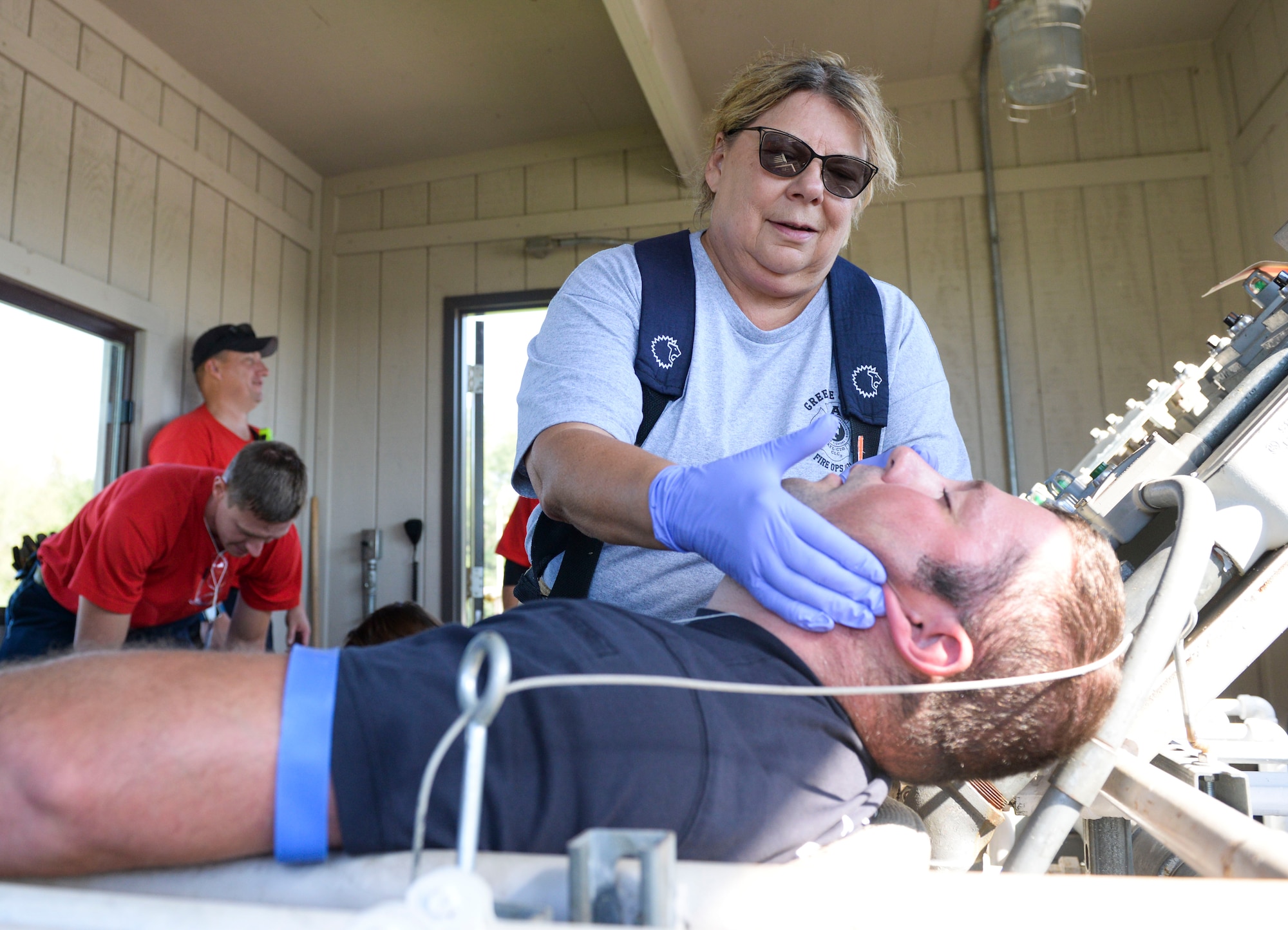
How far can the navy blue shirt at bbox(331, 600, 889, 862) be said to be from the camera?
69 centimetres

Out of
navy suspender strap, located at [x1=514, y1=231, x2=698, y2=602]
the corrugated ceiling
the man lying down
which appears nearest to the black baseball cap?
the corrugated ceiling

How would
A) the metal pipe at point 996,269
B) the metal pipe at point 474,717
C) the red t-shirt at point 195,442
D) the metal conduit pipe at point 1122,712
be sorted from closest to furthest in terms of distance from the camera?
the metal pipe at point 474,717, the metal conduit pipe at point 1122,712, the red t-shirt at point 195,442, the metal pipe at point 996,269

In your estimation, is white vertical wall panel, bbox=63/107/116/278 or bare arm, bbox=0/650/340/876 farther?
white vertical wall panel, bbox=63/107/116/278

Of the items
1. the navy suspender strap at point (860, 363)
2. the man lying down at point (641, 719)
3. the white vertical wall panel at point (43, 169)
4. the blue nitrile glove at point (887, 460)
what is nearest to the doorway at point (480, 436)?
the white vertical wall panel at point (43, 169)

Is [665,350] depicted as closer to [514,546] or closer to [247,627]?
[514,546]

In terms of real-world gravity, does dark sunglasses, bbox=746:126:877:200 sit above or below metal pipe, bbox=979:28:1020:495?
below

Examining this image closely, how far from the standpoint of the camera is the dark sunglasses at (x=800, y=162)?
149 centimetres

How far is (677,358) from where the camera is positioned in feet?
4.64

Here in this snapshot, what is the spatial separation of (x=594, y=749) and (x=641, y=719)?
47mm

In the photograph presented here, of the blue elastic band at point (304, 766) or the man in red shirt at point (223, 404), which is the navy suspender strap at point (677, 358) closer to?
the blue elastic band at point (304, 766)

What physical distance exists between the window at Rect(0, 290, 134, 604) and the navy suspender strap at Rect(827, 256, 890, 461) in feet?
10.1

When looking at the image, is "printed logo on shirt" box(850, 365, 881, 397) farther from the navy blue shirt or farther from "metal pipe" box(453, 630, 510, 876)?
"metal pipe" box(453, 630, 510, 876)

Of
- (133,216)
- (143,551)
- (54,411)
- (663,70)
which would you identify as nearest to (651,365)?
(143,551)

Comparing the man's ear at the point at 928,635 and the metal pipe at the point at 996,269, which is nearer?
the man's ear at the point at 928,635
